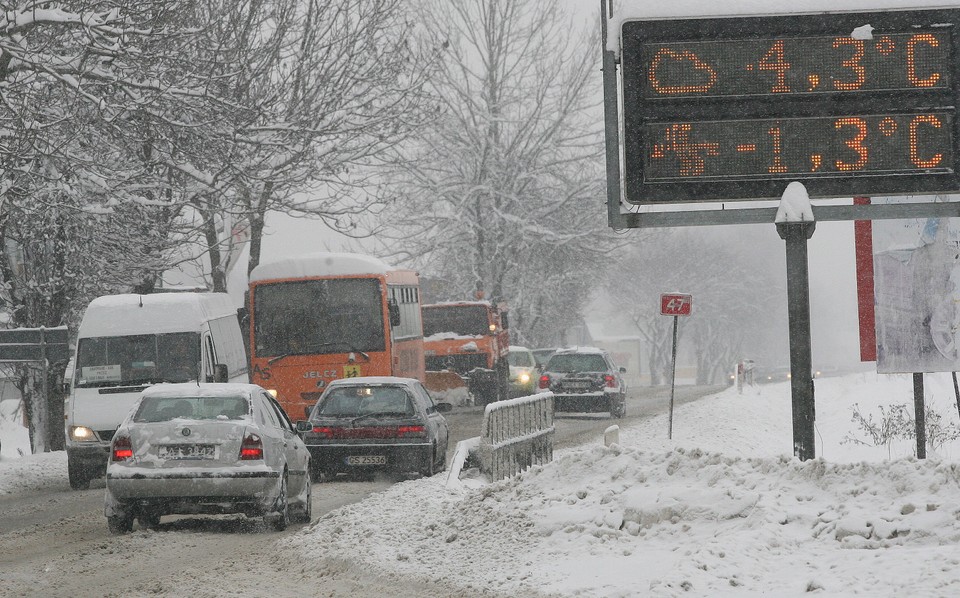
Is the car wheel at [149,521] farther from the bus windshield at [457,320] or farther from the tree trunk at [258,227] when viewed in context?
the bus windshield at [457,320]

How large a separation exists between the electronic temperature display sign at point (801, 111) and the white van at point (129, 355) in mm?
11075

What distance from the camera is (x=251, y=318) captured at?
86.6ft

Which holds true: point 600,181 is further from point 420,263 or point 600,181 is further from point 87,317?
point 87,317

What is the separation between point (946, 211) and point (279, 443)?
658cm

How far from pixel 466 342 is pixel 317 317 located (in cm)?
1114

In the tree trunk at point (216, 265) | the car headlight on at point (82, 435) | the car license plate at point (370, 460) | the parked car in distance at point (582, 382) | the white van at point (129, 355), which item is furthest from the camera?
the parked car in distance at point (582, 382)

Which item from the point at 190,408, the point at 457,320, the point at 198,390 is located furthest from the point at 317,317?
the point at 190,408

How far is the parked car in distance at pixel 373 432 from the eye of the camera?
18469 mm

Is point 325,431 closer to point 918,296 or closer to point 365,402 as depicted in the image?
point 365,402

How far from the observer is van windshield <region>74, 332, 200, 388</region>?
20.5m

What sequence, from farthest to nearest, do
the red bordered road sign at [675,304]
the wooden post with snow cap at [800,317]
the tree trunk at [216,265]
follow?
the tree trunk at [216,265] → the red bordered road sign at [675,304] → the wooden post with snow cap at [800,317]

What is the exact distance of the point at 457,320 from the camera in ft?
122

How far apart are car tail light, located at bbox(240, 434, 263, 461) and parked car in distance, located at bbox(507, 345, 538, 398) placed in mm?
27185

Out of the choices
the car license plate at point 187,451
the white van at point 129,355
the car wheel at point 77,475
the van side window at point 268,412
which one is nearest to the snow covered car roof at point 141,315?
the white van at point 129,355
